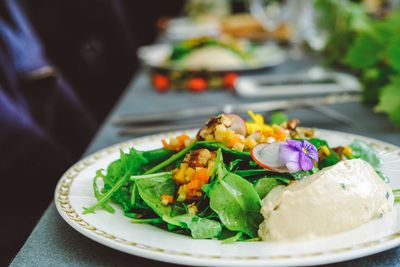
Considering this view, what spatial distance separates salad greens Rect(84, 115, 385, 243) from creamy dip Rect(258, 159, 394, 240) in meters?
0.04

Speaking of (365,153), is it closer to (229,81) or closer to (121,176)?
(121,176)

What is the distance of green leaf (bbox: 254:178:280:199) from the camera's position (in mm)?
793

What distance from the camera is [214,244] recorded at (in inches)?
27.0

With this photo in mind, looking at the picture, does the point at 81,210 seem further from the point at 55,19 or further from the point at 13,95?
the point at 55,19

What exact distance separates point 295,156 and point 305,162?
2 centimetres

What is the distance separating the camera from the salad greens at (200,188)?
746 millimetres

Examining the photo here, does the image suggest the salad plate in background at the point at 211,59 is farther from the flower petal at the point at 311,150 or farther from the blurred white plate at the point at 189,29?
the flower petal at the point at 311,150

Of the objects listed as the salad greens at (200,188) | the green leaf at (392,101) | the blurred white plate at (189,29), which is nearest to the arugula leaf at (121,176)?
the salad greens at (200,188)

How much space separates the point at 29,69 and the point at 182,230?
1639 millimetres

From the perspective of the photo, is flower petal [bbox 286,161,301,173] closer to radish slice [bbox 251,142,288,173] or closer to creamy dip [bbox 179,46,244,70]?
radish slice [bbox 251,142,288,173]

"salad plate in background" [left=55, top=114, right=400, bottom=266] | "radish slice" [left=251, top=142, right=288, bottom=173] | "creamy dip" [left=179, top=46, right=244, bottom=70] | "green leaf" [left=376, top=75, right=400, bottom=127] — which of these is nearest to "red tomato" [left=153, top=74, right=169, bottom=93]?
"creamy dip" [left=179, top=46, right=244, bottom=70]

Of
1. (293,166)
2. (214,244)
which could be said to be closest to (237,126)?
(293,166)

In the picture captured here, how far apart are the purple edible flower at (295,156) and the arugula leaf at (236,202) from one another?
0.06m

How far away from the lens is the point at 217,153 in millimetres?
818
